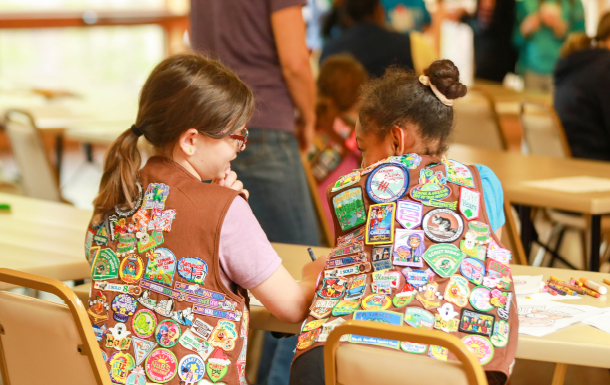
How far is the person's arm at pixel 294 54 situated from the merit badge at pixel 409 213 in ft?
2.88

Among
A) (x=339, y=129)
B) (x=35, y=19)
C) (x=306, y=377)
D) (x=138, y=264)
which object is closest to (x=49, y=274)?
(x=138, y=264)

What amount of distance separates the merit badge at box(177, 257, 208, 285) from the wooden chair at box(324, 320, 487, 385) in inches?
Result: 13.1

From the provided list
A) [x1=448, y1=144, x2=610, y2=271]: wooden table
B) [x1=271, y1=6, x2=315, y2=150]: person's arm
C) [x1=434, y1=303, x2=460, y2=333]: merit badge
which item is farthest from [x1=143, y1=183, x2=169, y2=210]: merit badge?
[x1=448, y1=144, x2=610, y2=271]: wooden table

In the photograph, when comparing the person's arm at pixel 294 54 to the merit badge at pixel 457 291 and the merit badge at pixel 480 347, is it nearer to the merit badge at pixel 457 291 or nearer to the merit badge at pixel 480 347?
the merit badge at pixel 457 291

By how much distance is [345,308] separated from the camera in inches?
51.9

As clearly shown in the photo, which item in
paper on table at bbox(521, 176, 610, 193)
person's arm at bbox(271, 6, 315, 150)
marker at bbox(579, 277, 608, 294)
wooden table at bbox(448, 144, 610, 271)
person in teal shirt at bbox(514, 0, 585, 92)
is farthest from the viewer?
person in teal shirt at bbox(514, 0, 585, 92)

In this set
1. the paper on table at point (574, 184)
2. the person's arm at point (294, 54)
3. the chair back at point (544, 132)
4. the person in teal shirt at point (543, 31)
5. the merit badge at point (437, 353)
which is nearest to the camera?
the merit badge at point (437, 353)

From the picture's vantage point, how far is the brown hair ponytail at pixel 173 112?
4.65 ft

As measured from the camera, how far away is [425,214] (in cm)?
138

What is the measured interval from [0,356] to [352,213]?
2.52 ft

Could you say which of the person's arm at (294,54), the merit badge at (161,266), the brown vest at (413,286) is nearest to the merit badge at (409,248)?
the brown vest at (413,286)

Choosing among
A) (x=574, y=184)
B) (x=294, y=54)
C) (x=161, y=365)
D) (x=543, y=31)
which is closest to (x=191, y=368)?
(x=161, y=365)

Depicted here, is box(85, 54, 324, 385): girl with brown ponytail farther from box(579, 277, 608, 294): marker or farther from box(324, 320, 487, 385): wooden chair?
box(579, 277, 608, 294): marker

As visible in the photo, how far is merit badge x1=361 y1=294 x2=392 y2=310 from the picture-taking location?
1.29 m
